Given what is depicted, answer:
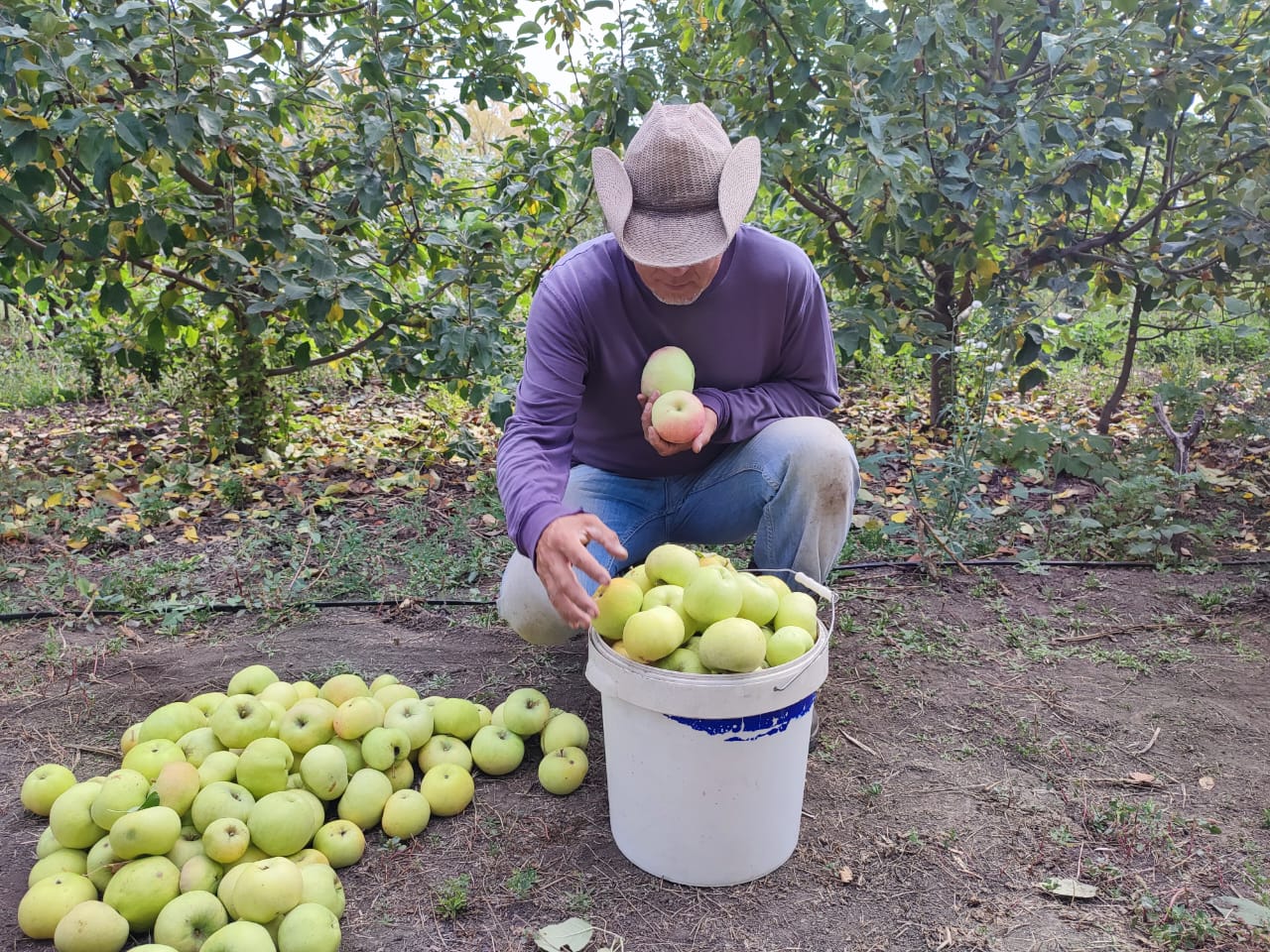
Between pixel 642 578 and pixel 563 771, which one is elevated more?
pixel 642 578

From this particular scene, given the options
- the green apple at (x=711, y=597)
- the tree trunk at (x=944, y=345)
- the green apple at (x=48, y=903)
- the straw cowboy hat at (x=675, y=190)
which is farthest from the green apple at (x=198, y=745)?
the tree trunk at (x=944, y=345)

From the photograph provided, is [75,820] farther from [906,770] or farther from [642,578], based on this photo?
[906,770]

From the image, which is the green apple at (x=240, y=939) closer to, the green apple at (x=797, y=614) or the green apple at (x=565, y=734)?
the green apple at (x=565, y=734)

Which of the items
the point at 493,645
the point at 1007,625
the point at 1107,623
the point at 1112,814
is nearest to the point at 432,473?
the point at 493,645

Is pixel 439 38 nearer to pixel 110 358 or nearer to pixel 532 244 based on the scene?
pixel 532 244

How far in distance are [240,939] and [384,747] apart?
56 cm

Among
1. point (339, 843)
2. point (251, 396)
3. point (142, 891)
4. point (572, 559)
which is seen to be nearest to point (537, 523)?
point (572, 559)

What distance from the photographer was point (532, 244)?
179 inches

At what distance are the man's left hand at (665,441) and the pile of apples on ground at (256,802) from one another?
0.71m

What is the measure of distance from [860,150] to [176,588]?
308 centimetres

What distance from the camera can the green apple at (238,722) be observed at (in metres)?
1.95

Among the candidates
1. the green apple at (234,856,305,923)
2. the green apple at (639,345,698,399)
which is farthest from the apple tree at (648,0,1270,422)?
the green apple at (234,856,305,923)

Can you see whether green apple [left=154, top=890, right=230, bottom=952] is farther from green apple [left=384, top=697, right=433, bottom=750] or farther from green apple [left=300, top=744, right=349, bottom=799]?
green apple [left=384, top=697, right=433, bottom=750]

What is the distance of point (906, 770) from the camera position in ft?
7.12
